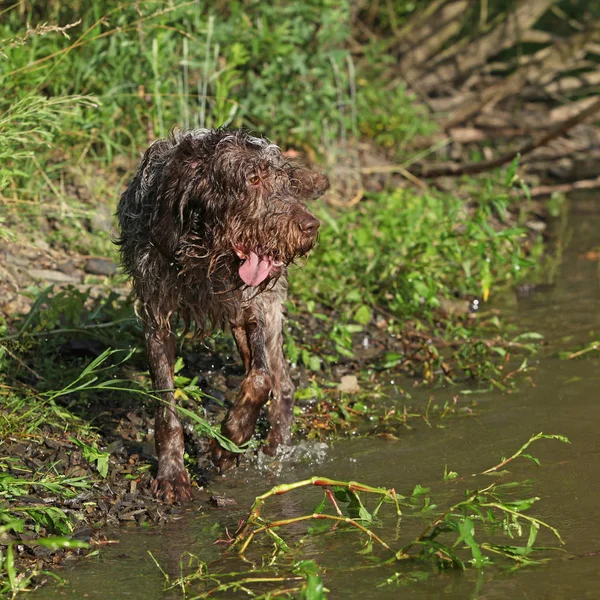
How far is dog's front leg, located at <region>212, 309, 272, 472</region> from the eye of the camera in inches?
199

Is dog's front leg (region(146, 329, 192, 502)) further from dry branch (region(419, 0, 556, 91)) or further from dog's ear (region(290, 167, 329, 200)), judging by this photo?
dry branch (region(419, 0, 556, 91))

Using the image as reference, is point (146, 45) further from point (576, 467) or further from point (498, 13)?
point (498, 13)

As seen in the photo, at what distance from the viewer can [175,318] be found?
565 centimetres

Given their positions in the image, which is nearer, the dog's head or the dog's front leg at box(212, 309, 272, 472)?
the dog's head

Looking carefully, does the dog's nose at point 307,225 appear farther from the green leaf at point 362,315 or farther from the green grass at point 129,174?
the green leaf at point 362,315

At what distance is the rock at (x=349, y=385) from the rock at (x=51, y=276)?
79.1 inches

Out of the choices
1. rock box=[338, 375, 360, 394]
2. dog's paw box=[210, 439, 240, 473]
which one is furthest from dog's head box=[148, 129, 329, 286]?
rock box=[338, 375, 360, 394]

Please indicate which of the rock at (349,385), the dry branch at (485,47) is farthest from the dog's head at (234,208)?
the dry branch at (485,47)

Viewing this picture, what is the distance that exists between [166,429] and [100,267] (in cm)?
265

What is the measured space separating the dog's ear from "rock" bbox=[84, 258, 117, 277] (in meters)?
2.19

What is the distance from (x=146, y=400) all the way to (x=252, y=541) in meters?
1.62

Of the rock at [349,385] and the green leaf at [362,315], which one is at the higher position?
the green leaf at [362,315]

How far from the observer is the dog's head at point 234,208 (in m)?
4.54

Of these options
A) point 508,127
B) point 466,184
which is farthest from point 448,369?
point 508,127
